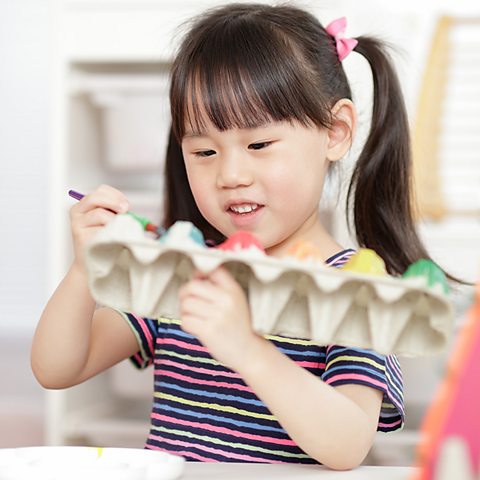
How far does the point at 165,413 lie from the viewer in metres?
0.99

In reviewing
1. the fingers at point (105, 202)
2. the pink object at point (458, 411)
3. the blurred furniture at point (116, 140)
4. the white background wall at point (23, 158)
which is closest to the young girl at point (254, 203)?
the fingers at point (105, 202)

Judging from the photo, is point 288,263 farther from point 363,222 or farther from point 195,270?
point 363,222

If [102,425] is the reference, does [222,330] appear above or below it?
above

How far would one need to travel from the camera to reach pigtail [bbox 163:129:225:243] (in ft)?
3.70

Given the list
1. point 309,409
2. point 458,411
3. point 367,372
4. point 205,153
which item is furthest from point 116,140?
point 458,411

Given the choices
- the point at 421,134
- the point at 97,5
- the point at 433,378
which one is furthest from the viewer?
the point at 421,134

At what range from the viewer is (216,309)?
1.82ft

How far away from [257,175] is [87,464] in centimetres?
36

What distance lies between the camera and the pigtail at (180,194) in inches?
44.4

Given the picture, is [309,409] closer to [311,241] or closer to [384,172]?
[311,241]

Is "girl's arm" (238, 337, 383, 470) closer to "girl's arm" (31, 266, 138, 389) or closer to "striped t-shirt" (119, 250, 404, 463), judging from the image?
"striped t-shirt" (119, 250, 404, 463)

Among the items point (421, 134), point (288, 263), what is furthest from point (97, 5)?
point (288, 263)

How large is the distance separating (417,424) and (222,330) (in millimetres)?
1412

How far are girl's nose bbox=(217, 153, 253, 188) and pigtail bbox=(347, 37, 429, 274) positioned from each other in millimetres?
265
